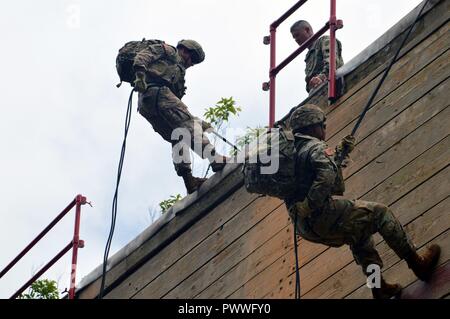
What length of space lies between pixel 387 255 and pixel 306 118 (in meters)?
1.19

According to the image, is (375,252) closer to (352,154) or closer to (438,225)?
(438,225)

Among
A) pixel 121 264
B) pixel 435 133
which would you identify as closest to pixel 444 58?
pixel 435 133

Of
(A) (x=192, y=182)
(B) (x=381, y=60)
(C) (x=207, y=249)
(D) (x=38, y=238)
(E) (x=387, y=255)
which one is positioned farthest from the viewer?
(D) (x=38, y=238)

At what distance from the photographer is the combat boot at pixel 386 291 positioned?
10.9 m

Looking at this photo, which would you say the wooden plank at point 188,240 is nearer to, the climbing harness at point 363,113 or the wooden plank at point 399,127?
the wooden plank at point 399,127

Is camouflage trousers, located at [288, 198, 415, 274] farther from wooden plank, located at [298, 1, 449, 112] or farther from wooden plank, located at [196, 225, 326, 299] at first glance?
wooden plank, located at [298, 1, 449, 112]

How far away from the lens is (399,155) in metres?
11.9

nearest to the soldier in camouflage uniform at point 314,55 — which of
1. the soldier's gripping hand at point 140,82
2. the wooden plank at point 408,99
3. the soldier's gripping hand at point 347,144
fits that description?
the wooden plank at point 408,99

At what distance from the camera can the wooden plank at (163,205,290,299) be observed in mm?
12938

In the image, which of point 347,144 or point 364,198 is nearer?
point 347,144

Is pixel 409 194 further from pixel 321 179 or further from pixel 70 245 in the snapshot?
pixel 70 245

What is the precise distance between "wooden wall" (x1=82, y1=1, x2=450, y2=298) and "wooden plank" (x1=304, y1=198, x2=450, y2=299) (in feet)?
0.03

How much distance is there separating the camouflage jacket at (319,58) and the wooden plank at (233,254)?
189 cm

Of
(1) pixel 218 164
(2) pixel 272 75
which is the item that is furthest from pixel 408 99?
(1) pixel 218 164
